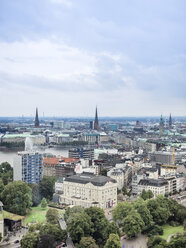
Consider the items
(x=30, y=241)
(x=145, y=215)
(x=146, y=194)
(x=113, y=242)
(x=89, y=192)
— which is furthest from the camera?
(x=146, y=194)

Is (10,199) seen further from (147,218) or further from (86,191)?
(147,218)

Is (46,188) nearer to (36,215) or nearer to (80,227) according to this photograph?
(36,215)

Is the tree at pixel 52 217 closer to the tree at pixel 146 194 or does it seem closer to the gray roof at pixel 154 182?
the tree at pixel 146 194

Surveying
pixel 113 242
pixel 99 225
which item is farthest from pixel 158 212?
pixel 113 242

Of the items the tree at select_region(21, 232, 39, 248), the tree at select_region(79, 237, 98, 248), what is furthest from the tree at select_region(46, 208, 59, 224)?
the tree at select_region(79, 237, 98, 248)

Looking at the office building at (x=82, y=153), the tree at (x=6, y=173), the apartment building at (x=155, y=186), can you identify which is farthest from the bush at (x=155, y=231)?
the office building at (x=82, y=153)
